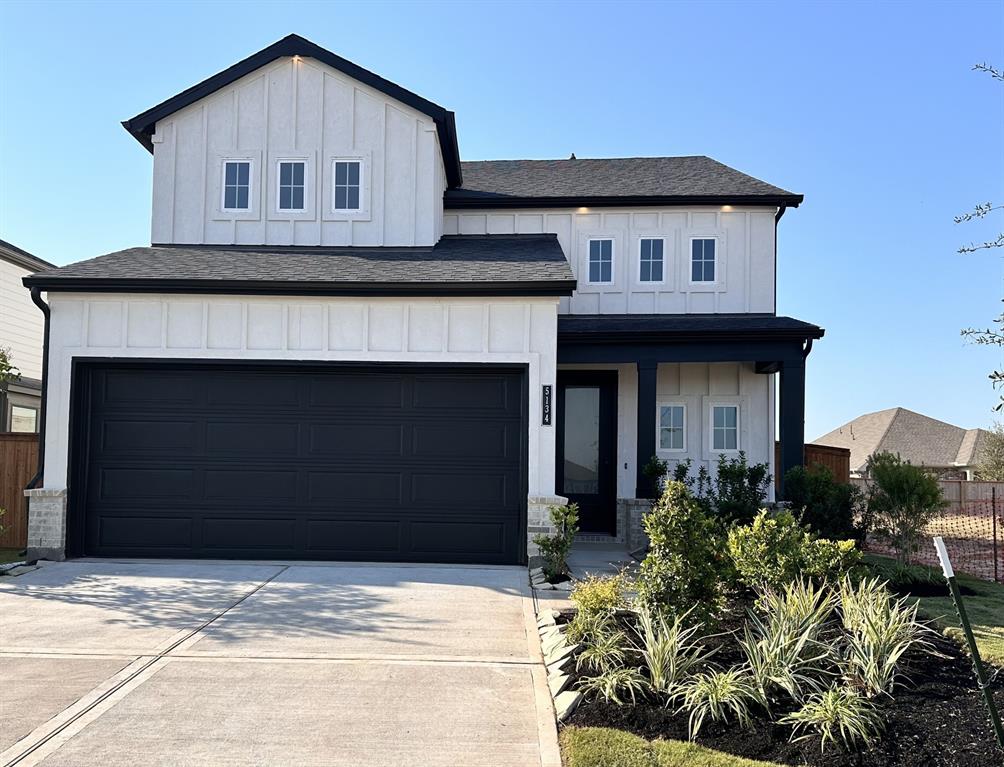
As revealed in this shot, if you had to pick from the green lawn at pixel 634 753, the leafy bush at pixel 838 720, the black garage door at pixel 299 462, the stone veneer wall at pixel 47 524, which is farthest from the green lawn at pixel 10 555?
the leafy bush at pixel 838 720

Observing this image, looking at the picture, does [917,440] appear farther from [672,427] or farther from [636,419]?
[636,419]

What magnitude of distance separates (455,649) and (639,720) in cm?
213

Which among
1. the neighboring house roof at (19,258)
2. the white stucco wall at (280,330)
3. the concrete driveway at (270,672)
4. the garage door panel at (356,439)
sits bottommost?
the concrete driveway at (270,672)

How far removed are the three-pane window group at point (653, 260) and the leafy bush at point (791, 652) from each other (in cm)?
861

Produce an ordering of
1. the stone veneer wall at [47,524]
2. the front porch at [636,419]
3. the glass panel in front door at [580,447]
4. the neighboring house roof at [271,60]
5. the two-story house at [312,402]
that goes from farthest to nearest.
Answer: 1. the glass panel in front door at [580,447]
2. the front porch at [636,419]
3. the neighboring house roof at [271,60]
4. the two-story house at [312,402]
5. the stone veneer wall at [47,524]

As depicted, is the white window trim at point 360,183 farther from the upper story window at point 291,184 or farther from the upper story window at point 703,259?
the upper story window at point 703,259

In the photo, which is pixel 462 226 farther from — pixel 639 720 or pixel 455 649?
pixel 639 720

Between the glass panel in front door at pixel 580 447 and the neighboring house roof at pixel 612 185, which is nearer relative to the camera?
the glass panel in front door at pixel 580 447

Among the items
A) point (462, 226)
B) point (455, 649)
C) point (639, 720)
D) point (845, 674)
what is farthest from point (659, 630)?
point (462, 226)

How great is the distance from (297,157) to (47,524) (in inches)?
263

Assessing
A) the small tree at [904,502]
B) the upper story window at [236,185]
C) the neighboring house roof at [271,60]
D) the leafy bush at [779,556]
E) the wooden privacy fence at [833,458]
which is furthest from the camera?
the wooden privacy fence at [833,458]

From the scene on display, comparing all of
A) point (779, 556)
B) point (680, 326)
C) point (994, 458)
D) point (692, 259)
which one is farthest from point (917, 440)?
point (779, 556)

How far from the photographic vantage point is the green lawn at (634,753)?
440 cm

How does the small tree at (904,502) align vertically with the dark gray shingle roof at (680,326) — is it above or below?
Answer: below
